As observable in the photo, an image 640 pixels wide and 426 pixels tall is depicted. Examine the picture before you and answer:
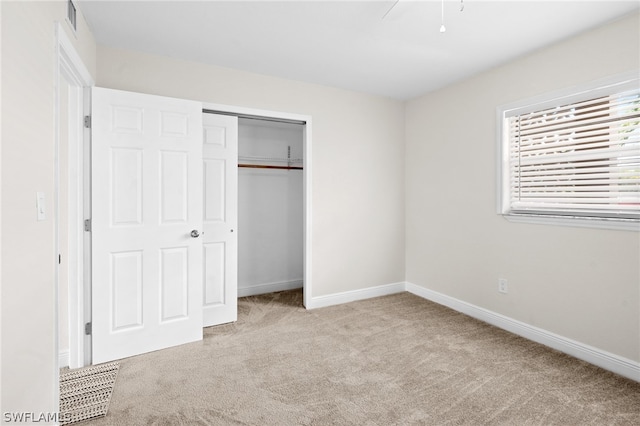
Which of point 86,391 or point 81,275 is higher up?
point 81,275

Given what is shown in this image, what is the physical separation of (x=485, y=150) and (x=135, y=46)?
11.0 feet

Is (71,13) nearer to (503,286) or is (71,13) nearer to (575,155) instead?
(575,155)

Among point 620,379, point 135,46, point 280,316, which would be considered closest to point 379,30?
point 135,46

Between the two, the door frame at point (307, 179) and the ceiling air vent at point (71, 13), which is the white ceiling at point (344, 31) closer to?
the ceiling air vent at point (71, 13)

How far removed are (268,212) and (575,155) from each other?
3341 millimetres

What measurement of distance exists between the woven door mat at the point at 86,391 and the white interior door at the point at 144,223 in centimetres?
15

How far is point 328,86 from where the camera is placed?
146 inches

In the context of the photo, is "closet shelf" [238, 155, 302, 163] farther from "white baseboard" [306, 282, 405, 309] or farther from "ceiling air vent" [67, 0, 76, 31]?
"ceiling air vent" [67, 0, 76, 31]

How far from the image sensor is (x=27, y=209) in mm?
1427

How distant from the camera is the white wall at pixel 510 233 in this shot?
2.34 metres

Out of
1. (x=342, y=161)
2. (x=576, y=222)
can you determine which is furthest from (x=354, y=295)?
(x=576, y=222)

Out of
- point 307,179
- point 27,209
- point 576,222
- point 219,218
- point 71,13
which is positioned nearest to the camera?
point 27,209

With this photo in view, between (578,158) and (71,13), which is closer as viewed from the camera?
(71,13)

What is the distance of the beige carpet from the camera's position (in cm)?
188
